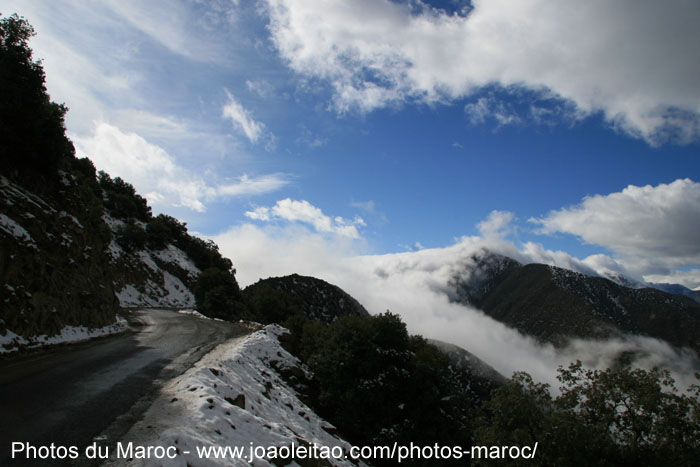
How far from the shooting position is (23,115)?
22.1m

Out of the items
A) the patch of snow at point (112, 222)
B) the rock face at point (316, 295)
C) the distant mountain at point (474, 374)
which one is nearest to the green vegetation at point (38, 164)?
the patch of snow at point (112, 222)

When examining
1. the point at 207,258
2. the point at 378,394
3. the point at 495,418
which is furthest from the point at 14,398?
the point at 207,258

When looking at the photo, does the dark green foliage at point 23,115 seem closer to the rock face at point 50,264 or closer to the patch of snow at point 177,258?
the rock face at point 50,264

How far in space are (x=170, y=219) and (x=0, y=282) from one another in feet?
307

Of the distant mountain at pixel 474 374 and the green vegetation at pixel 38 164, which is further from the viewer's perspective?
the distant mountain at pixel 474 374

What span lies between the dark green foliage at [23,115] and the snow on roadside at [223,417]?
59.0ft

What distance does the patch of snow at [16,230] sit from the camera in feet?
53.3

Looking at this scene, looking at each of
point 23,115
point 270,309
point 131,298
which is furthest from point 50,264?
point 270,309

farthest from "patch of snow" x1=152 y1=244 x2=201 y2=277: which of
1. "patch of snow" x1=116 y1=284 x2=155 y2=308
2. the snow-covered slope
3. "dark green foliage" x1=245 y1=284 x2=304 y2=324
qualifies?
"dark green foliage" x1=245 y1=284 x2=304 y2=324

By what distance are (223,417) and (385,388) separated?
662 inches

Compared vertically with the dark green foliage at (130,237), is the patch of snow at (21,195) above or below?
A: below

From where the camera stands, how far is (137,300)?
52.0 meters

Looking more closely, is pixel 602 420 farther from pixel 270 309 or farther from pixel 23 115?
pixel 270 309

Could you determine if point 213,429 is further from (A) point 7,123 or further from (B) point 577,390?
(A) point 7,123
